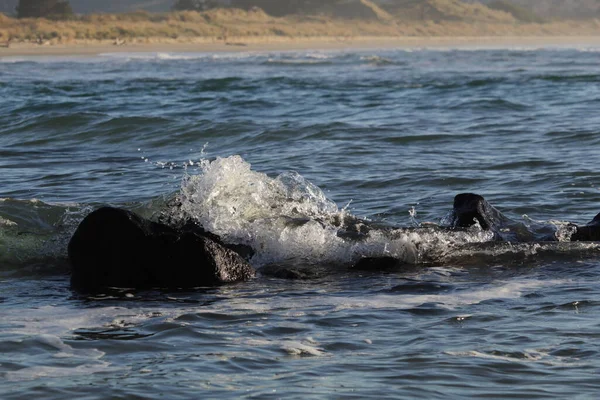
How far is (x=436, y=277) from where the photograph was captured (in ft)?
21.8

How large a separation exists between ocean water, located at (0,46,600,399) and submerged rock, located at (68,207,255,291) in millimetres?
148

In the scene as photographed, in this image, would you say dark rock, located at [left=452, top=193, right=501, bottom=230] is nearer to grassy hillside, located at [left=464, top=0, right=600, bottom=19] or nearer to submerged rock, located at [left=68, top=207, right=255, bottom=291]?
submerged rock, located at [left=68, top=207, right=255, bottom=291]

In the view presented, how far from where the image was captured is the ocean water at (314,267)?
15.2 feet

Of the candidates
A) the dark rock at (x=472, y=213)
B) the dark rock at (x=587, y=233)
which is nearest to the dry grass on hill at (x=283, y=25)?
the dark rock at (x=472, y=213)

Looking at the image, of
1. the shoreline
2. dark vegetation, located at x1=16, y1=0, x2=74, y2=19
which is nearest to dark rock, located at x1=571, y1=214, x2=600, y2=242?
the shoreline

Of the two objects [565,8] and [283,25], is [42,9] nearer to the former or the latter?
[283,25]

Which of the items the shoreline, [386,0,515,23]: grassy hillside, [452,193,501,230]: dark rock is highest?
[386,0,515,23]: grassy hillside

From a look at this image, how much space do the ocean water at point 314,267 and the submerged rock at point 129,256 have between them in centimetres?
15

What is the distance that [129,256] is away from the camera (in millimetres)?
6289

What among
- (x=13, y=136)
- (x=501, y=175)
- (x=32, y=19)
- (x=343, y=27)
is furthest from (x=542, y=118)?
Result: (x=343, y=27)

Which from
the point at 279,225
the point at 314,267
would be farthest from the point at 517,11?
the point at 314,267

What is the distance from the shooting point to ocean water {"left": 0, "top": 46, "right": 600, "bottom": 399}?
4.64 m

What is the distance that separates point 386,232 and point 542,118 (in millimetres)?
9544

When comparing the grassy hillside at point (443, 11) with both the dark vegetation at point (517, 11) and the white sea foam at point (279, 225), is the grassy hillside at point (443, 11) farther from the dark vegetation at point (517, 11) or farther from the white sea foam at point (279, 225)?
the white sea foam at point (279, 225)
